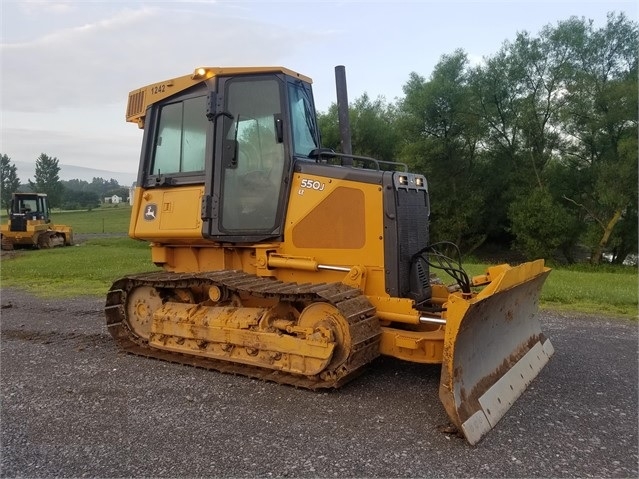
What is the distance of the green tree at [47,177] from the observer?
81.6 meters

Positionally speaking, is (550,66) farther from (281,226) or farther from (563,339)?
(281,226)

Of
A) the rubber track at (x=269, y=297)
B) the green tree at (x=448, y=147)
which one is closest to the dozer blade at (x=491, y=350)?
the rubber track at (x=269, y=297)

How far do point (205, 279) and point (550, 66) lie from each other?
29132 millimetres

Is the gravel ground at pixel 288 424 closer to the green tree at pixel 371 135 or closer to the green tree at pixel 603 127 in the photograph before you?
the green tree at pixel 603 127

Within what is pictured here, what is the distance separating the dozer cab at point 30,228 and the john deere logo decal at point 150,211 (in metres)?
23.8

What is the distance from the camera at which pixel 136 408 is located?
4.76m

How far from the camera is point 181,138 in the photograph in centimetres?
661

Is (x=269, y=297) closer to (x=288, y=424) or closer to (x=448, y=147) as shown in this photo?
(x=288, y=424)

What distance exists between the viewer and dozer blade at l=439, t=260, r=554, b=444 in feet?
13.8

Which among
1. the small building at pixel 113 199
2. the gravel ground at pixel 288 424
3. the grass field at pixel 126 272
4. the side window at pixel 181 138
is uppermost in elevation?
the small building at pixel 113 199

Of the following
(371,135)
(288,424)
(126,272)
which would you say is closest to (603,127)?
(371,135)

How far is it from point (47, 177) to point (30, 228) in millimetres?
65633

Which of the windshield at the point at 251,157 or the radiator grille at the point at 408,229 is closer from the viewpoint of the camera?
the radiator grille at the point at 408,229

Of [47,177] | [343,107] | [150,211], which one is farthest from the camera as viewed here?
[47,177]
